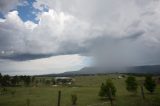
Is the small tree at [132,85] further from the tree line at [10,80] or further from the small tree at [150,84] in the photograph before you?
the tree line at [10,80]

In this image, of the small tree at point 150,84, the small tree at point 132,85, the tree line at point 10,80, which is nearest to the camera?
the small tree at point 132,85

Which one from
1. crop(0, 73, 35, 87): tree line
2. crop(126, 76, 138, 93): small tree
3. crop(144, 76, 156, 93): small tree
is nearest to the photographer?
crop(126, 76, 138, 93): small tree

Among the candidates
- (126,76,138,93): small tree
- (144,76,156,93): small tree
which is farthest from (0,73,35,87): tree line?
(144,76,156,93): small tree

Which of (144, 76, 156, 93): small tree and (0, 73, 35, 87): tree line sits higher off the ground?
(0, 73, 35, 87): tree line

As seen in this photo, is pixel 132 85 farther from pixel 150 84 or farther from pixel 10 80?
pixel 10 80

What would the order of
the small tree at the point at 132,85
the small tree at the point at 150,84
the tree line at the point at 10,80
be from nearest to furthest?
the small tree at the point at 132,85 < the small tree at the point at 150,84 < the tree line at the point at 10,80

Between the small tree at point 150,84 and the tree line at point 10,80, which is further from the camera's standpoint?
the tree line at point 10,80

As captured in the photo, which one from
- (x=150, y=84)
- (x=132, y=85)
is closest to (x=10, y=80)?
(x=132, y=85)

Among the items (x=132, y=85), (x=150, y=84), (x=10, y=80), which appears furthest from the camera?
(x=10, y=80)

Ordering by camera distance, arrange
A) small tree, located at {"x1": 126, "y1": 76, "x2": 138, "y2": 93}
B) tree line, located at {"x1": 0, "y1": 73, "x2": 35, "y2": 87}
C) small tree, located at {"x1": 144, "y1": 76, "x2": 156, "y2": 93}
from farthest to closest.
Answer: tree line, located at {"x1": 0, "y1": 73, "x2": 35, "y2": 87}, small tree, located at {"x1": 144, "y1": 76, "x2": 156, "y2": 93}, small tree, located at {"x1": 126, "y1": 76, "x2": 138, "y2": 93}

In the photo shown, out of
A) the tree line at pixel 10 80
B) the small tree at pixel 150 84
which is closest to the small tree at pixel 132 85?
the small tree at pixel 150 84

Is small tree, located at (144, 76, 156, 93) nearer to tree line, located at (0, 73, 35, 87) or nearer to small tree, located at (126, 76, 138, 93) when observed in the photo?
small tree, located at (126, 76, 138, 93)

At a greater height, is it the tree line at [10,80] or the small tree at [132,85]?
the tree line at [10,80]

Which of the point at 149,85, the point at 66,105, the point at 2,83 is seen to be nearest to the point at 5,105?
the point at 66,105
